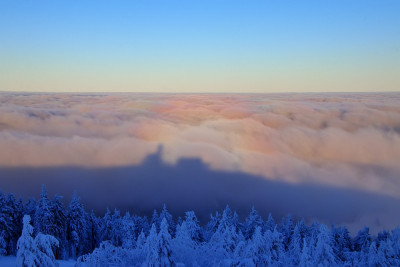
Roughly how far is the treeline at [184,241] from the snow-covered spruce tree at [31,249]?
2387mm

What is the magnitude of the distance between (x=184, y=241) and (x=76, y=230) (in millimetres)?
19508

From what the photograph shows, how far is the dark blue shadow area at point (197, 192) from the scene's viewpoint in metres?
89.8

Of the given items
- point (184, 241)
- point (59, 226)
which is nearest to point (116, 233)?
point (59, 226)

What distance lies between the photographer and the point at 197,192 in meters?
108

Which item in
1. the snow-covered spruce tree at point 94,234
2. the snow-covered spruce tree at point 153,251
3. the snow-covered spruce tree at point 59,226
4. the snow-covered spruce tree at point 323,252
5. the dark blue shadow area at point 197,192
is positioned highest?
the snow-covered spruce tree at point 153,251

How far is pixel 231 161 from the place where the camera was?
551 ft

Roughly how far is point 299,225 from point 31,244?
98.2 feet

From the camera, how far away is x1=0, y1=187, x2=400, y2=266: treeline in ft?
49.4

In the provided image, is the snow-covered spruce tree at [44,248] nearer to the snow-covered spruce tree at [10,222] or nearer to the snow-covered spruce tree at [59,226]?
the snow-covered spruce tree at [10,222]

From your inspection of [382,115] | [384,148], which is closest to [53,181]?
[382,115]

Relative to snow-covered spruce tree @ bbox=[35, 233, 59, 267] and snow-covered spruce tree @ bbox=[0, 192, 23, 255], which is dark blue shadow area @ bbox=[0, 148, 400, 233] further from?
snow-covered spruce tree @ bbox=[35, 233, 59, 267]

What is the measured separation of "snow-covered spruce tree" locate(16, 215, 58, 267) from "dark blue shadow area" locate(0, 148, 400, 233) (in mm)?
72266

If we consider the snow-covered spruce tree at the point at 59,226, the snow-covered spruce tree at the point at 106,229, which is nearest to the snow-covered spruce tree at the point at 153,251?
the snow-covered spruce tree at the point at 59,226

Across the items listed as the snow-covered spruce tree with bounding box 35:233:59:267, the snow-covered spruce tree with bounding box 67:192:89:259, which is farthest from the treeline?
the snow-covered spruce tree with bounding box 35:233:59:267
